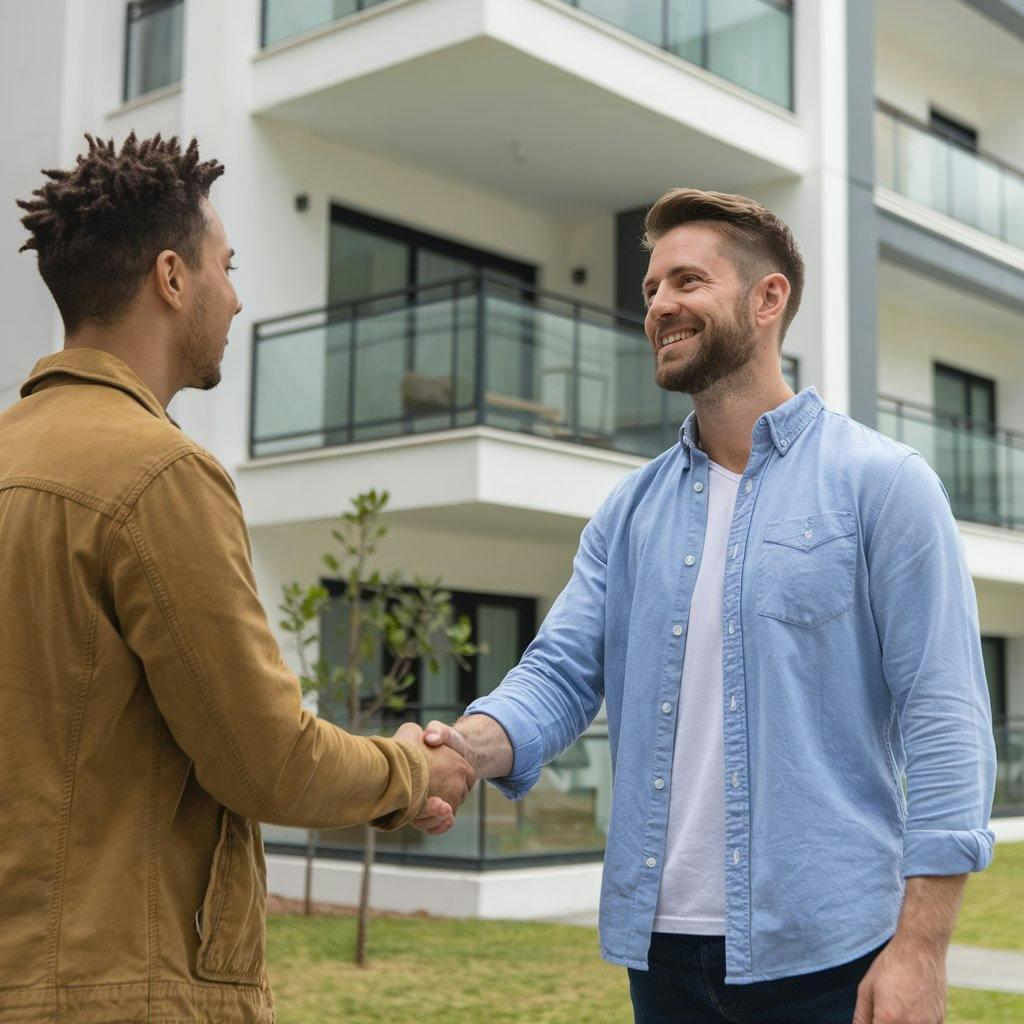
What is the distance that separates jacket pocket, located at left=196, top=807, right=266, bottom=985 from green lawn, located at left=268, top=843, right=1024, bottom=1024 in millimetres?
5304

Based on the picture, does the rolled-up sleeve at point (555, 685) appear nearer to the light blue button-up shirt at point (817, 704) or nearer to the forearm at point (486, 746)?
the forearm at point (486, 746)

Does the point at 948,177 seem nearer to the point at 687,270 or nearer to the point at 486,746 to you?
the point at 687,270

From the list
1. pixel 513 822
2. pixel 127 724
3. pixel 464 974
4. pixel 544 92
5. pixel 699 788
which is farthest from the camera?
pixel 544 92

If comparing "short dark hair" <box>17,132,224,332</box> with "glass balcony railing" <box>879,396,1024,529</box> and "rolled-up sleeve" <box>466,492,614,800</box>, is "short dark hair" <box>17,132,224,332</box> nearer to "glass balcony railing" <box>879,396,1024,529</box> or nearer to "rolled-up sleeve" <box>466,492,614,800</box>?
"rolled-up sleeve" <box>466,492,614,800</box>

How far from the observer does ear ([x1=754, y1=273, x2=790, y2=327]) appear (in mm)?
3254

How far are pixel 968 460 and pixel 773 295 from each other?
51.7ft

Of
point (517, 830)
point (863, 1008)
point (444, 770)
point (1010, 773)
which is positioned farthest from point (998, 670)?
point (863, 1008)

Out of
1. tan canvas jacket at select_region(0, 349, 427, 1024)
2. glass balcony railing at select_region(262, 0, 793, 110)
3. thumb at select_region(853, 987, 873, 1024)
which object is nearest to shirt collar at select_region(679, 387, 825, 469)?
thumb at select_region(853, 987, 873, 1024)

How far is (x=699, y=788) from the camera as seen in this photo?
9.70 ft

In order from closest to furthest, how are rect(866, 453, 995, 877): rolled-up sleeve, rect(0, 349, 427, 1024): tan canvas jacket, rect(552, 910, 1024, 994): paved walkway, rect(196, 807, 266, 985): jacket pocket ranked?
rect(0, 349, 427, 1024): tan canvas jacket
rect(196, 807, 266, 985): jacket pocket
rect(866, 453, 995, 877): rolled-up sleeve
rect(552, 910, 1024, 994): paved walkway

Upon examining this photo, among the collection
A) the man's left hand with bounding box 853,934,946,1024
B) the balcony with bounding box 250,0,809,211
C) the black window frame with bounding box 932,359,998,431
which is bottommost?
the man's left hand with bounding box 853,934,946,1024

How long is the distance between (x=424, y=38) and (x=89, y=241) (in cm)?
1085

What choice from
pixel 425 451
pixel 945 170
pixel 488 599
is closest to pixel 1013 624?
pixel 945 170

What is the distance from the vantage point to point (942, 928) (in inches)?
103
